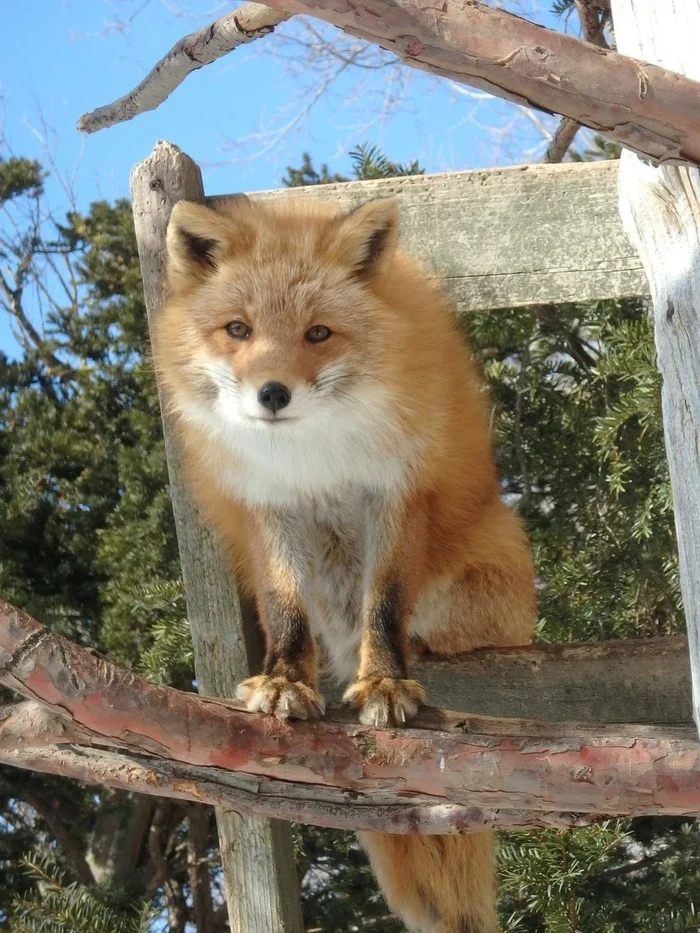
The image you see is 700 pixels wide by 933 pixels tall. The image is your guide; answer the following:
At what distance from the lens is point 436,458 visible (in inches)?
98.5

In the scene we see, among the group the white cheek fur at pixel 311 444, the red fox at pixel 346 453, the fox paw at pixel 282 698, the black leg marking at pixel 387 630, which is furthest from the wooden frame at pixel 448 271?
the fox paw at pixel 282 698

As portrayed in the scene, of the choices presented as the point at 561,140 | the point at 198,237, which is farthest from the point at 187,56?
the point at 561,140

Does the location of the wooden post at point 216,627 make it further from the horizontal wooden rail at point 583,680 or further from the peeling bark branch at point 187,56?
the horizontal wooden rail at point 583,680

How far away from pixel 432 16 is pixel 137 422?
9.30 feet

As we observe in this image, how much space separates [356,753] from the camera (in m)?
2.00

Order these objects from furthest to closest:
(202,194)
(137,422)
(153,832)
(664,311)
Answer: (153,832) < (137,422) < (202,194) < (664,311)

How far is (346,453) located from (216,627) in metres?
0.77

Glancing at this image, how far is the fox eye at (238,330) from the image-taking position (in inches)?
90.8

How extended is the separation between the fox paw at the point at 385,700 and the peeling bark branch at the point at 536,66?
125 cm


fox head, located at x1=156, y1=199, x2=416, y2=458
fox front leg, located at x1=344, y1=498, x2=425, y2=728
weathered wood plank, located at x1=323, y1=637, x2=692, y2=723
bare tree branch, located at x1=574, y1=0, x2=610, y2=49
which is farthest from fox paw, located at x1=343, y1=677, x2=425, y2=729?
bare tree branch, located at x1=574, y1=0, x2=610, y2=49

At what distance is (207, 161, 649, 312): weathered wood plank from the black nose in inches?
38.3

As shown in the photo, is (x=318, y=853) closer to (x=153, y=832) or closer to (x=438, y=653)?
(x=153, y=832)

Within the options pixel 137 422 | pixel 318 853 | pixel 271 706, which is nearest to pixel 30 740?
pixel 271 706

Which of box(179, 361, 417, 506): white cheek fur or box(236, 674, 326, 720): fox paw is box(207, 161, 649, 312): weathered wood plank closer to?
box(179, 361, 417, 506): white cheek fur
